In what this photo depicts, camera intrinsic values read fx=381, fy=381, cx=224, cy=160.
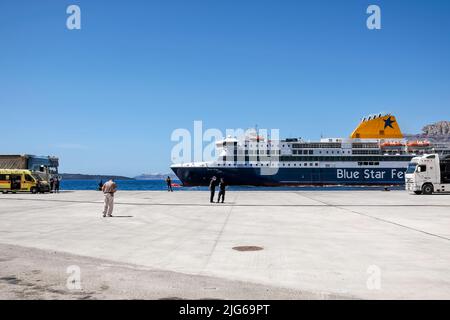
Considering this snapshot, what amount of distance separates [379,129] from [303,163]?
21.4 m

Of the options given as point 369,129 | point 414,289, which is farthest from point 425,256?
point 369,129

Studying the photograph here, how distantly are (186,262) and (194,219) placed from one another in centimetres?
736

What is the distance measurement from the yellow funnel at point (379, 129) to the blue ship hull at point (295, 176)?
9.21 metres

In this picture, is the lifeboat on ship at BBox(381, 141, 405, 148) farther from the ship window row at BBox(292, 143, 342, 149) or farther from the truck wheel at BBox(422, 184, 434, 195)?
the truck wheel at BBox(422, 184, 434, 195)

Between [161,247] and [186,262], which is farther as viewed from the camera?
[161,247]

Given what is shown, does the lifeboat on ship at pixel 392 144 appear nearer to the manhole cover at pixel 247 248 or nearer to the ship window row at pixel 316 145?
the ship window row at pixel 316 145

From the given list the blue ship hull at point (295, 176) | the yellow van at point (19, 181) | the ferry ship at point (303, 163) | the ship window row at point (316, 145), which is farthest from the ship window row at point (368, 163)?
the yellow van at point (19, 181)

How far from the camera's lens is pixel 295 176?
77438 mm

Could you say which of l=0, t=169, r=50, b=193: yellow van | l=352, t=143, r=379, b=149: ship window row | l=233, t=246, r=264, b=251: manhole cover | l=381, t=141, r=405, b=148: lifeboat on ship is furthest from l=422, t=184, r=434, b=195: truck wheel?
l=381, t=141, r=405, b=148: lifeboat on ship

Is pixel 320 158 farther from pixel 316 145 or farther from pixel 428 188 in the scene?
pixel 428 188

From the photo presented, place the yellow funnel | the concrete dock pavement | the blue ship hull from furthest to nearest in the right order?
the yellow funnel < the blue ship hull < the concrete dock pavement

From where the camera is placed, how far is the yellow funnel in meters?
85.2
